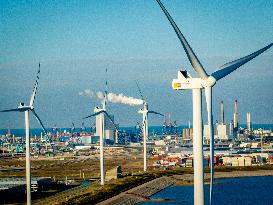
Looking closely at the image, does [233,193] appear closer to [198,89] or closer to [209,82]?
[198,89]

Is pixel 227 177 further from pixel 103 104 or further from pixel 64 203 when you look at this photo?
pixel 64 203

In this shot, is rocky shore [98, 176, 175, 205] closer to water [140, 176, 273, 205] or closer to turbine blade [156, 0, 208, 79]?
water [140, 176, 273, 205]

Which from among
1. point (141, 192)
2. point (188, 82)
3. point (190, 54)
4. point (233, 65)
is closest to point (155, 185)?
point (141, 192)

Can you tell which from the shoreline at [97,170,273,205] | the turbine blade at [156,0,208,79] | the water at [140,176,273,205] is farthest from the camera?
the shoreline at [97,170,273,205]

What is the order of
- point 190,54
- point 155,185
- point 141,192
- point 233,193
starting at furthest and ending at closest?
point 155,185, point 141,192, point 233,193, point 190,54

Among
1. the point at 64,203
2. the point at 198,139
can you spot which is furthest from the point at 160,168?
the point at 198,139

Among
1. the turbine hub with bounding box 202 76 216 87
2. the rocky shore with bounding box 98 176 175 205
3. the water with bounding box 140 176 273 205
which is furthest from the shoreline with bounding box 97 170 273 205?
the turbine hub with bounding box 202 76 216 87
